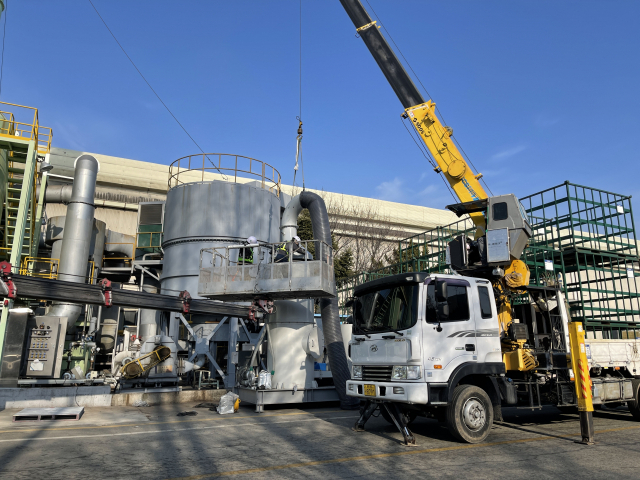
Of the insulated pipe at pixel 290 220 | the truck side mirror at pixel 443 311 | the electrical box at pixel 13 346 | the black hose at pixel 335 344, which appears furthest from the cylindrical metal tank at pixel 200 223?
the truck side mirror at pixel 443 311

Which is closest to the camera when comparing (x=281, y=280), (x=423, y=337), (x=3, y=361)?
(x=423, y=337)

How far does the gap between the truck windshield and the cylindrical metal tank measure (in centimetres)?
1070

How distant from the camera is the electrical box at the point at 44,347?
13906 millimetres

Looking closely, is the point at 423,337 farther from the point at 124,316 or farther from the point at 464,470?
the point at 124,316

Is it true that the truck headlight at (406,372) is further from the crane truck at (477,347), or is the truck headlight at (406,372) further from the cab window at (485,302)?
the cab window at (485,302)

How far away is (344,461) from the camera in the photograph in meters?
6.52

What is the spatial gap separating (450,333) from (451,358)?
0.41 m

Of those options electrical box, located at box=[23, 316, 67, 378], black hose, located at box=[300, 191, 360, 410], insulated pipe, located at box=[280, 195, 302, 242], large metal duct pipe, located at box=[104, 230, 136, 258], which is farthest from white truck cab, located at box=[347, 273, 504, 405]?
large metal duct pipe, located at box=[104, 230, 136, 258]

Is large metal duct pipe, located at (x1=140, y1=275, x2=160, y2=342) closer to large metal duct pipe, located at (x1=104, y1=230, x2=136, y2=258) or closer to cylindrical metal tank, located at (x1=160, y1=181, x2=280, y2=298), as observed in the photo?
cylindrical metal tank, located at (x1=160, y1=181, x2=280, y2=298)

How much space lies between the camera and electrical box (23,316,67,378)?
13.9 metres

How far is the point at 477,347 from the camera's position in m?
8.10

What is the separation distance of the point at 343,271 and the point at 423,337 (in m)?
23.0

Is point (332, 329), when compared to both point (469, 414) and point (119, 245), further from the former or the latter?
point (119, 245)

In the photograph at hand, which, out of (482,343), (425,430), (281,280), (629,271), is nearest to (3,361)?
(281,280)
